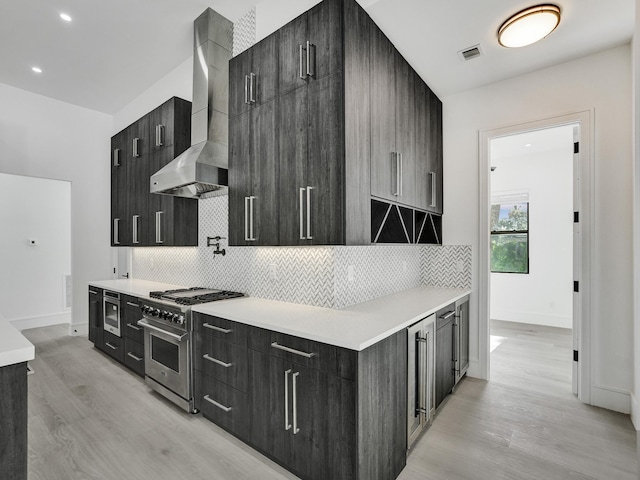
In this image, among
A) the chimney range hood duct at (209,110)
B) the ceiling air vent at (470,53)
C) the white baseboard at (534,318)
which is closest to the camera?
the ceiling air vent at (470,53)

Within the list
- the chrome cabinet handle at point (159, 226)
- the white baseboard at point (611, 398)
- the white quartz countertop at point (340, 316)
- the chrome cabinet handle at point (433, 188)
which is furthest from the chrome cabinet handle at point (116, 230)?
the white baseboard at point (611, 398)

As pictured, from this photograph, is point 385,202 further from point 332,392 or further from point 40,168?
point 40,168

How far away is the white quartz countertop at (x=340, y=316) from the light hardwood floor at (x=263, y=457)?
90 cm

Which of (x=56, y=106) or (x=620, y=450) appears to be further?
(x=56, y=106)

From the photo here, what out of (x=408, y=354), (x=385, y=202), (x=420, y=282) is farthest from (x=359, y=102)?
(x=420, y=282)

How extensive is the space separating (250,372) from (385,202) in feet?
5.05

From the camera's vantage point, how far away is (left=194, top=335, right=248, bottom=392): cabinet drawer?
2102 millimetres

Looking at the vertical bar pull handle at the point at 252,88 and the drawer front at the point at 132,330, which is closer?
the vertical bar pull handle at the point at 252,88

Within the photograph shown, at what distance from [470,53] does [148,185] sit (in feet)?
12.1

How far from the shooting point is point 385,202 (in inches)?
94.9

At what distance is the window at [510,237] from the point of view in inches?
227

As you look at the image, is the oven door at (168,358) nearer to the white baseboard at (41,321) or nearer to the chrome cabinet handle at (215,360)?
the chrome cabinet handle at (215,360)

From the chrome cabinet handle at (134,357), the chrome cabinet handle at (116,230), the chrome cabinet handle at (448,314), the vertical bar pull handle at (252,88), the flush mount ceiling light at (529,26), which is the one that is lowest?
the chrome cabinet handle at (134,357)

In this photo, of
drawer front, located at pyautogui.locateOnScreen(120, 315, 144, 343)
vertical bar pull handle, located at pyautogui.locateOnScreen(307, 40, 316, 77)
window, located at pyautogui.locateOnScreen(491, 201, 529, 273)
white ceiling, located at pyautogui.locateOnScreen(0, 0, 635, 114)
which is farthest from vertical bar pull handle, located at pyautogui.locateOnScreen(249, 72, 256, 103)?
window, located at pyautogui.locateOnScreen(491, 201, 529, 273)
